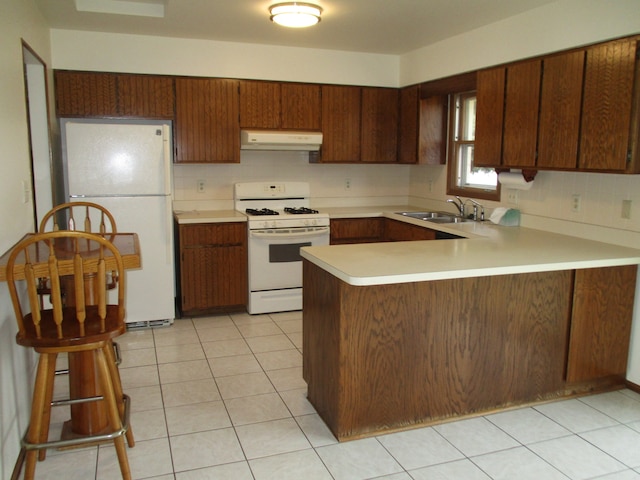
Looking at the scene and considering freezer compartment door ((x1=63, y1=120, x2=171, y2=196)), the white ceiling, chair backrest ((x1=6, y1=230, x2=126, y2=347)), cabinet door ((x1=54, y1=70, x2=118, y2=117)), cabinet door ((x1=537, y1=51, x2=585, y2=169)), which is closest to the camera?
chair backrest ((x1=6, y1=230, x2=126, y2=347))

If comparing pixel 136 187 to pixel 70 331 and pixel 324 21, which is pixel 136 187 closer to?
pixel 324 21

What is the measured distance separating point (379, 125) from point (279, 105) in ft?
3.33

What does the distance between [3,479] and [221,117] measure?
3.32m

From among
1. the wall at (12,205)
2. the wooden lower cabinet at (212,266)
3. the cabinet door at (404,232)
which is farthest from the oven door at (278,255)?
the wall at (12,205)

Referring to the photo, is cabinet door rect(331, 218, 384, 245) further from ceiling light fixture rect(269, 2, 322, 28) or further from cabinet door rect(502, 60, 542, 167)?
ceiling light fixture rect(269, 2, 322, 28)

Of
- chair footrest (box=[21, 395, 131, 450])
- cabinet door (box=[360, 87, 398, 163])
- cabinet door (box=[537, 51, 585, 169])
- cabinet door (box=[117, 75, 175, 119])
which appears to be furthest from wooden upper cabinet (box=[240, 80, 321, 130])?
chair footrest (box=[21, 395, 131, 450])

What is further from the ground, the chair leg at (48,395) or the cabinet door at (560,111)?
the cabinet door at (560,111)

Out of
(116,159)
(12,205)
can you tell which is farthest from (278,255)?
(12,205)

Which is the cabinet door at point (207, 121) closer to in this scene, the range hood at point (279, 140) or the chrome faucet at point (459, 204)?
the range hood at point (279, 140)

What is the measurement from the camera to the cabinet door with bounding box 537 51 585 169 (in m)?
3.17

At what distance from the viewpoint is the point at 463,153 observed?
4938 mm

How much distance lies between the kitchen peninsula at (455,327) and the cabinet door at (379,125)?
216cm

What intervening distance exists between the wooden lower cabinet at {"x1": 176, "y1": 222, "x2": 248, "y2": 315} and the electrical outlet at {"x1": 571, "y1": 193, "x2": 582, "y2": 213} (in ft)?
8.44

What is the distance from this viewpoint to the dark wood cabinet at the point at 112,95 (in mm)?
4277
